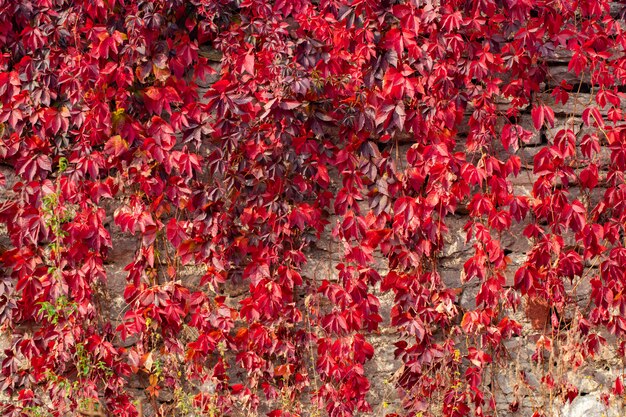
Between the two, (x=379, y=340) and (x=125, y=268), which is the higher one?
(x=125, y=268)

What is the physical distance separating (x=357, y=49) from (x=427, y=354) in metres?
1.42

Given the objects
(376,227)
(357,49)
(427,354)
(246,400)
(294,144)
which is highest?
(357,49)

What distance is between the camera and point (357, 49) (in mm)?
3137

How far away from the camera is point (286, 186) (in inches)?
126

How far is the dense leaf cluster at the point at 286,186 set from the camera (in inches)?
124

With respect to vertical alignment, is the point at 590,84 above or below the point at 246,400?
above

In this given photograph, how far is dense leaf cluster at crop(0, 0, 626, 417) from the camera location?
3162 millimetres

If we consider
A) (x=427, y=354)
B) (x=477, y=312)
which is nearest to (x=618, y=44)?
(x=477, y=312)

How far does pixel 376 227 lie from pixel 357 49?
808mm

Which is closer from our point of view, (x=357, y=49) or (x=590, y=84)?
(x=357, y=49)

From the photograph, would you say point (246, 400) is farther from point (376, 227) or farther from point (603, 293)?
point (603, 293)

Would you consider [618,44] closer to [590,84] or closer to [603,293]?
[590,84]

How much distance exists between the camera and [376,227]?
3260mm

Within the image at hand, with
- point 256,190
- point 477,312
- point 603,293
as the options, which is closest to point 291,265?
point 256,190
